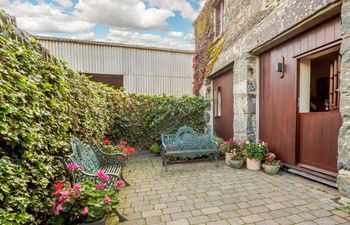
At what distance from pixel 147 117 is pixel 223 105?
2.43m

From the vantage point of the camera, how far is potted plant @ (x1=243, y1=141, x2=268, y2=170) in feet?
12.3

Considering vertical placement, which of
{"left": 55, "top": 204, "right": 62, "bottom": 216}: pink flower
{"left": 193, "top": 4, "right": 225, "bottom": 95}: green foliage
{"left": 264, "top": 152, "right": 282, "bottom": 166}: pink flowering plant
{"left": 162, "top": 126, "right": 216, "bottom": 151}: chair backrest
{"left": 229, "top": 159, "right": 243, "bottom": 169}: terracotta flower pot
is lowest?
{"left": 229, "top": 159, "right": 243, "bottom": 169}: terracotta flower pot

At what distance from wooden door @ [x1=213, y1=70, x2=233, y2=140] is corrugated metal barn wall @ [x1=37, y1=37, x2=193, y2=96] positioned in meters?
4.48

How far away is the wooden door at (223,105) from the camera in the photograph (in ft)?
17.4

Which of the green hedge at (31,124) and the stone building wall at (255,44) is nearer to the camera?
the green hedge at (31,124)

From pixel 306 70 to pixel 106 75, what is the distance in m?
8.63

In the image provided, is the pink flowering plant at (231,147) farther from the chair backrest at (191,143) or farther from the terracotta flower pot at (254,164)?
the terracotta flower pot at (254,164)

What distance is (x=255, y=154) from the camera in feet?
12.4

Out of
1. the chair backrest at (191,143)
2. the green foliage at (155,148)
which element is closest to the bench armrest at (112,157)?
the chair backrest at (191,143)

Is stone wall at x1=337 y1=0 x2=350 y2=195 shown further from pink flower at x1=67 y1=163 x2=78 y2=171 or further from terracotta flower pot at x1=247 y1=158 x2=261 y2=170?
pink flower at x1=67 y1=163 x2=78 y2=171

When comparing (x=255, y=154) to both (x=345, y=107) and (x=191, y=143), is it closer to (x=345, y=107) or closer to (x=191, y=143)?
(x=191, y=143)

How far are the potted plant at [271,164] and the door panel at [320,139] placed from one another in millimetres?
396

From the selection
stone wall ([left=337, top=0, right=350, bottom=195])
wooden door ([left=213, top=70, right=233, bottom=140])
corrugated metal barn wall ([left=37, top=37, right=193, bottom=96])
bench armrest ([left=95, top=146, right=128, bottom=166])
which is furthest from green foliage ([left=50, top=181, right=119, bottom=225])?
corrugated metal barn wall ([left=37, top=37, right=193, bottom=96])

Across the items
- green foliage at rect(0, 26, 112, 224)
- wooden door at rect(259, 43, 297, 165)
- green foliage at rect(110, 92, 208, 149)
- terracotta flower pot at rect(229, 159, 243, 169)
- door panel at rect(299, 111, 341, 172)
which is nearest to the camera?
green foliage at rect(0, 26, 112, 224)
